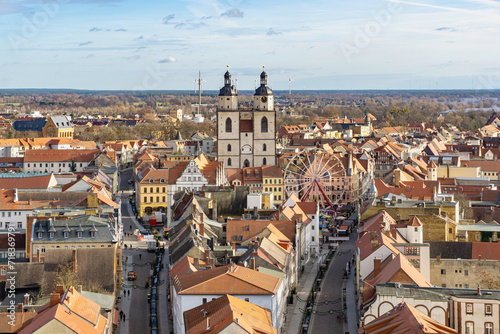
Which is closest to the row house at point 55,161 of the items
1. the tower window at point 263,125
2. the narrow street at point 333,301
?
the tower window at point 263,125

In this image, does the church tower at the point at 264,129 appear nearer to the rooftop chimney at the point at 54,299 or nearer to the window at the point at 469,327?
the window at the point at 469,327

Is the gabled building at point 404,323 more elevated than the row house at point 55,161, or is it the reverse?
the row house at point 55,161

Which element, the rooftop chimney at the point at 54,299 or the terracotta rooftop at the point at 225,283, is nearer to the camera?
the rooftop chimney at the point at 54,299

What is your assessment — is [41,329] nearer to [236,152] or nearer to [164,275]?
[164,275]

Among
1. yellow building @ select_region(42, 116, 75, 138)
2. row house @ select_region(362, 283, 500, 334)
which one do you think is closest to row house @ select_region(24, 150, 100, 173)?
→ yellow building @ select_region(42, 116, 75, 138)

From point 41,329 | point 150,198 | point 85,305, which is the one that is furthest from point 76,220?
point 150,198

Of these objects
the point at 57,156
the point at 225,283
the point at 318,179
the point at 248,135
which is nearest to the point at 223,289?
the point at 225,283
